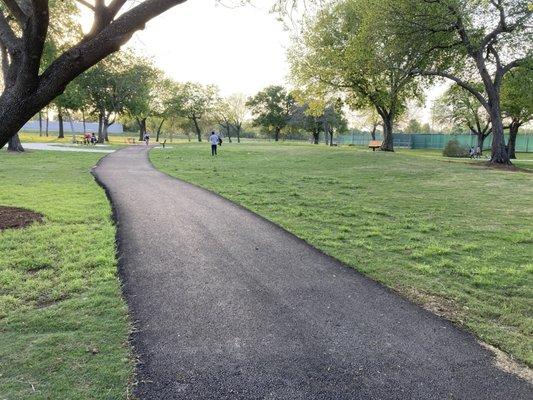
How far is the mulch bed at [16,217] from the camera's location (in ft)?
23.9

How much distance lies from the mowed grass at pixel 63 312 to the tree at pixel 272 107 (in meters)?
70.4

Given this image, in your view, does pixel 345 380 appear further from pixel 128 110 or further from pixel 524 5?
pixel 128 110

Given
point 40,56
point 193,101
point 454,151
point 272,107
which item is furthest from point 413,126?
point 40,56

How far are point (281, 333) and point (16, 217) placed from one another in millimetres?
6394

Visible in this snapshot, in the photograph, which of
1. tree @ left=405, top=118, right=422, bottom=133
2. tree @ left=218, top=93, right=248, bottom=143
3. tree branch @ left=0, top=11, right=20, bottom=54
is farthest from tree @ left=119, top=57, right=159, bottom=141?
tree @ left=405, top=118, right=422, bottom=133

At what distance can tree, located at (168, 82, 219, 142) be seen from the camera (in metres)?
68.2

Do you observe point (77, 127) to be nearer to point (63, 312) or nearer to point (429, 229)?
point (429, 229)

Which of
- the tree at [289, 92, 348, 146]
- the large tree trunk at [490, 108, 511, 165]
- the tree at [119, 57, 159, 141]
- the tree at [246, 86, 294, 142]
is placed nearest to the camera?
the large tree trunk at [490, 108, 511, 165]

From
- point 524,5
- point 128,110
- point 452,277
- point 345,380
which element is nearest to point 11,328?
point 345,380

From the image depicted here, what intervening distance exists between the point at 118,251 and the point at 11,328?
7.75ft

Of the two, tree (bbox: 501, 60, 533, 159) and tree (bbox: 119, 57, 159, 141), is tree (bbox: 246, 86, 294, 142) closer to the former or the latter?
tree (bbox: 119, 57, 159, 141)

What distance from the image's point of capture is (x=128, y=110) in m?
51.0

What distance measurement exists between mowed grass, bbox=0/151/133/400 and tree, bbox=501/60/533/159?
22.7 meters

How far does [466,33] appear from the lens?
67.5 ft
